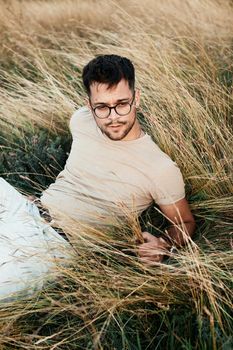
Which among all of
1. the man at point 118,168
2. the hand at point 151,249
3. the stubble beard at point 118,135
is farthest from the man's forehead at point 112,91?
the hand at point 151,249

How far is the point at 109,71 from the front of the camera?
2672 mm

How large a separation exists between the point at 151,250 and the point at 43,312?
0.61 meters

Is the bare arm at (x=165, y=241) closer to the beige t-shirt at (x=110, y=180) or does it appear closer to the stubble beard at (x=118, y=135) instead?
the beige t-shirt at (x=110, y=180)

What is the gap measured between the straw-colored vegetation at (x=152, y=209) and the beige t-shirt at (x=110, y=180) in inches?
6.4

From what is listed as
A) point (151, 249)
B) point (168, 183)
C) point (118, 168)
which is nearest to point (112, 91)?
point (118, 168)

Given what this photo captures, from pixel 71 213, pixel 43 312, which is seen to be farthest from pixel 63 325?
pixel 71 213

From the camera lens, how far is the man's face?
2682mm

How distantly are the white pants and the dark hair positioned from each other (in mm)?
841

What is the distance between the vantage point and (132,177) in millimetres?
2656

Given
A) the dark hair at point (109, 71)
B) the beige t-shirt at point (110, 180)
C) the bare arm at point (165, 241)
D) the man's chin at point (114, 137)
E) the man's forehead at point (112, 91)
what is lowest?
the bare arm at point (165, 241)

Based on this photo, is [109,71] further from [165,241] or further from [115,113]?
[165,241]

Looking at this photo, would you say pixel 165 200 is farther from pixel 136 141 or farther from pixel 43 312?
pixel 43 312

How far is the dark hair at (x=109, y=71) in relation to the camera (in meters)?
2.67

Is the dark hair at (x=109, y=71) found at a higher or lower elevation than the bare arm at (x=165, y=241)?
higher
